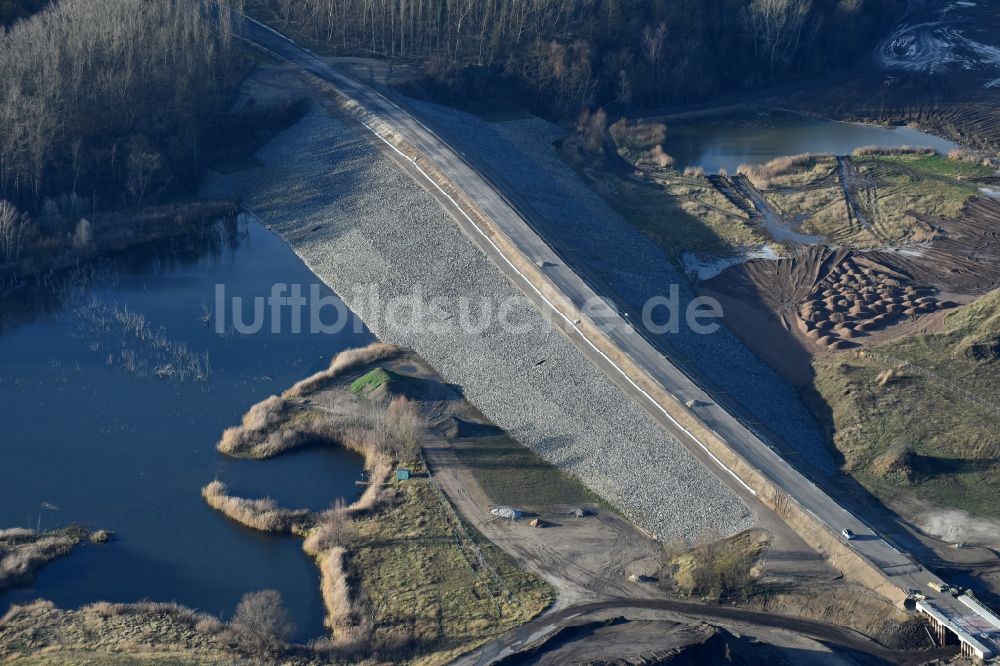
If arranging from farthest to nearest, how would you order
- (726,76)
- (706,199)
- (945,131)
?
(726,76) < (945,131) < (706,199)

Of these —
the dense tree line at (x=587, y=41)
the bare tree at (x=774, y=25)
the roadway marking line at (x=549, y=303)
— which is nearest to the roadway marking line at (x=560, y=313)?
the roadway marking line at (x=549, y=303)

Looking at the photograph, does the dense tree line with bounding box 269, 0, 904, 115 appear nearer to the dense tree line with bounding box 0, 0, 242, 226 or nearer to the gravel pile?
the gravel pile

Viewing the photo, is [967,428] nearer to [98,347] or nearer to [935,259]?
[935,259]

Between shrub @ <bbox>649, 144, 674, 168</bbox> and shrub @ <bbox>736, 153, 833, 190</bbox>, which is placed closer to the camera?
shrub @ <bbox>736, 153, 833, 190</bbox>

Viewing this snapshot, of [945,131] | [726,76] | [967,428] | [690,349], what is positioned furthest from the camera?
[726,76]

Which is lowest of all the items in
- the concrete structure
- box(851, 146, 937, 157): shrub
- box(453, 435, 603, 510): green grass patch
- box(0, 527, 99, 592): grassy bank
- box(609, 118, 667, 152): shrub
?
box(0, 527, 99, 592): grassy bank

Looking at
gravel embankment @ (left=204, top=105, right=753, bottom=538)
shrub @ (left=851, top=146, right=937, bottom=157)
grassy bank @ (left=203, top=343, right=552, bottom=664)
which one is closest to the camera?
grassy bank @ (left=203, top=343, right=552, bottom=664)

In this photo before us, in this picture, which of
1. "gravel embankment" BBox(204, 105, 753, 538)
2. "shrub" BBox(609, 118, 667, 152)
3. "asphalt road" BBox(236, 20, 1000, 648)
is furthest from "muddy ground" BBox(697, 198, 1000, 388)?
"shrub" BBox(609, 118, 667, 152)

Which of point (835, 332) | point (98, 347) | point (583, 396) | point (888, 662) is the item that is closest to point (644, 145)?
point (835, 332)
